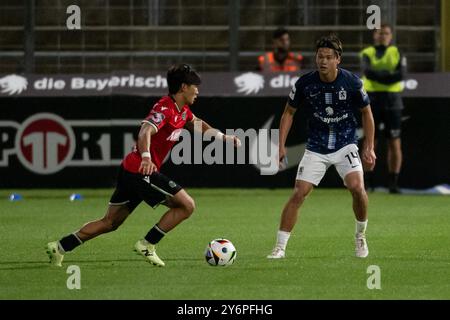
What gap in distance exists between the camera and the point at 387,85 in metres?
18.7

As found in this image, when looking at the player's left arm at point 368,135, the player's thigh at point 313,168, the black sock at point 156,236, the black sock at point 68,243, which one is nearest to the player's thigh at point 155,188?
the black sock at point 156,236

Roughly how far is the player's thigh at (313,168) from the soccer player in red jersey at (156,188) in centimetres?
112

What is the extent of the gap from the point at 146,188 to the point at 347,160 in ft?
6.07

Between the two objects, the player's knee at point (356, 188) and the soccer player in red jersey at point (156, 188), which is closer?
the soccer player in red jersey at point (156, 188)

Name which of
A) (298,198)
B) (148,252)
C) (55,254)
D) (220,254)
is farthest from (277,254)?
(55,254)

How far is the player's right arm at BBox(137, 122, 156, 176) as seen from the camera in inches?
416

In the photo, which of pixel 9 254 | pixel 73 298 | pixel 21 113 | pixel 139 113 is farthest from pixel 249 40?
pixel 73 298

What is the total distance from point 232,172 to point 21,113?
10.6 feet

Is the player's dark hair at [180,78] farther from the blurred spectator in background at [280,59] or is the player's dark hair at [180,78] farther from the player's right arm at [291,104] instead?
the blurred spectator in background at [280,59]

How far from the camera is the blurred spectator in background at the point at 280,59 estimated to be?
747 inches

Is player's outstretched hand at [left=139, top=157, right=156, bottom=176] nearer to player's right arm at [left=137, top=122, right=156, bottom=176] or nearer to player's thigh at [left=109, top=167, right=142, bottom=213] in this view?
player's right arm at [left=137, top=122, right=156, bottom=176]

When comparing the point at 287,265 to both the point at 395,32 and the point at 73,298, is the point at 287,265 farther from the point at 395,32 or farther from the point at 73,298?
the point at 395,32

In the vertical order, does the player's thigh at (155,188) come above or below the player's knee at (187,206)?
above

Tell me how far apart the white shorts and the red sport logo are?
8.19 metres
